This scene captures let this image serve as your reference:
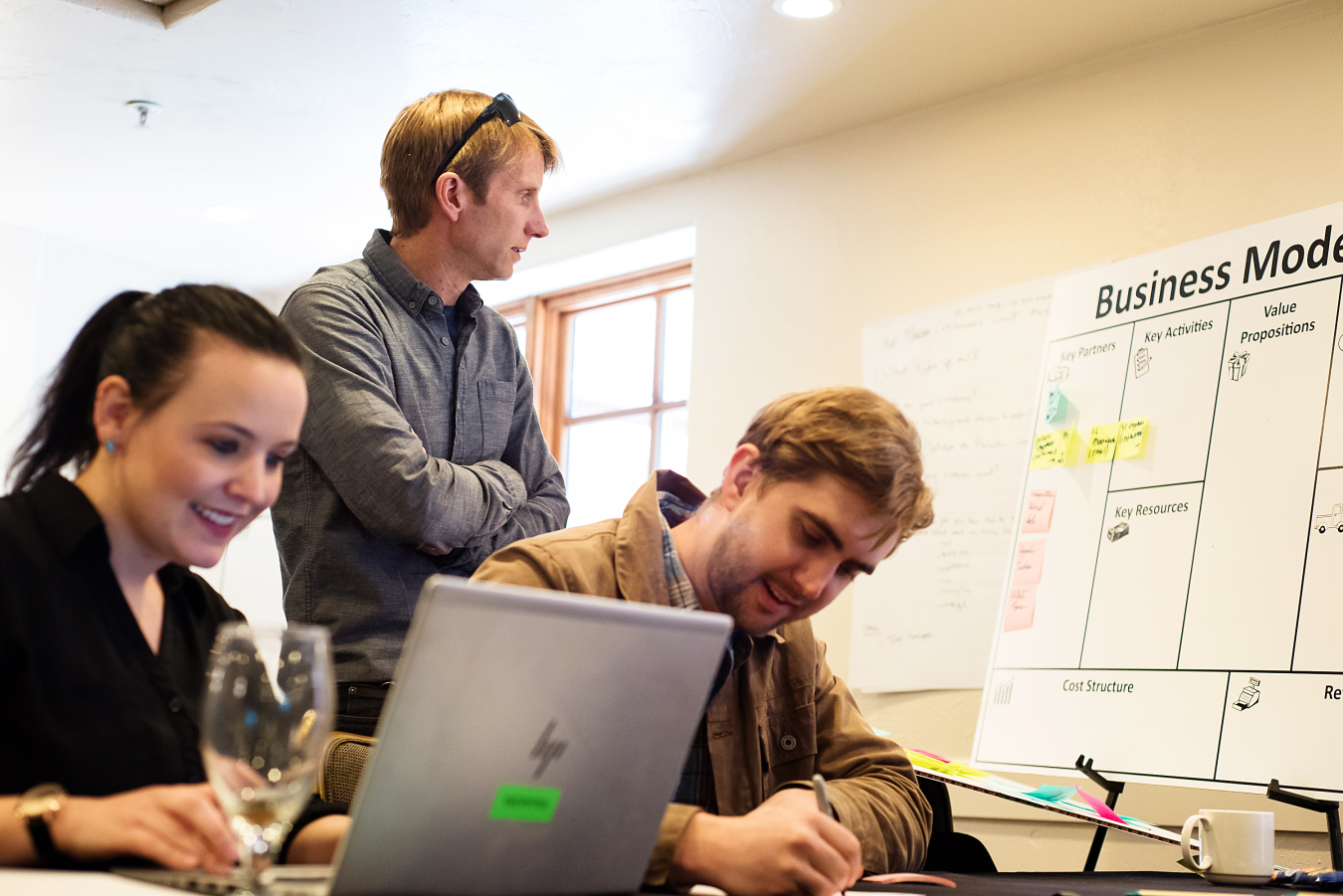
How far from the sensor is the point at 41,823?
0.84 meters

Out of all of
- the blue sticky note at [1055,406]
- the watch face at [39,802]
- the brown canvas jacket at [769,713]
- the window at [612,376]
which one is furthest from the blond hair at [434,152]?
the window at [612,376]

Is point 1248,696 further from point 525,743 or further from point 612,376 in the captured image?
point 612,376

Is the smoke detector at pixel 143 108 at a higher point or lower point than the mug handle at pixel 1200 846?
higher

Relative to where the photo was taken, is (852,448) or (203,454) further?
(852,448)

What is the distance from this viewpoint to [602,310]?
492 centimetres

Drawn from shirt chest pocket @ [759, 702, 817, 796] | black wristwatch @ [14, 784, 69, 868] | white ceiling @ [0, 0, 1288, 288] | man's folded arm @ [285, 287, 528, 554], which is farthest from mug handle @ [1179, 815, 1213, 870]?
white ceiling @ [0, 0, 1288, 288]

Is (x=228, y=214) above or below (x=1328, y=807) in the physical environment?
above

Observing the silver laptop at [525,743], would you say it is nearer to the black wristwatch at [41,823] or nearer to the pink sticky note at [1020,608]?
the black wristwatch at [41,823]

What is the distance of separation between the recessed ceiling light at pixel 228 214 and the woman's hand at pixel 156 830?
4.19 metres

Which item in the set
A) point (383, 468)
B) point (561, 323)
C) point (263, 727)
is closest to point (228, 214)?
point (561, 323)

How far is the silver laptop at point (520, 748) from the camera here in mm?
713

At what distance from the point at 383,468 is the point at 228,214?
347 cm

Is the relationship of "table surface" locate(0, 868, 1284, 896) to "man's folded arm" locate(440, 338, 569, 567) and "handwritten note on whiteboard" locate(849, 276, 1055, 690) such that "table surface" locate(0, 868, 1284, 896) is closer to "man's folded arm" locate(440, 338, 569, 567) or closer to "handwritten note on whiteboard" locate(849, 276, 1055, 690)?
"man's folded arm" locate(440, 338, 569, 567)

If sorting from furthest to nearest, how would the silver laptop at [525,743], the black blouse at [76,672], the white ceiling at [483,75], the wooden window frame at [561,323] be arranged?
the wooden window frame at [561,323] → the white ceiling at [483,75] → the black blouse at [76,672] → the silver laptop at [525,743]
